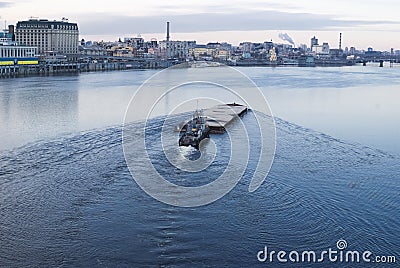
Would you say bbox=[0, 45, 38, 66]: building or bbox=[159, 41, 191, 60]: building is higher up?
bbox=[159, 41, 191, 60]: building

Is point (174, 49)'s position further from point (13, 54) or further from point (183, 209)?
point (183, 209)

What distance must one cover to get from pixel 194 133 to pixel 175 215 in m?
2.19

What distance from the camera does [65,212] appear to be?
3.30 meters

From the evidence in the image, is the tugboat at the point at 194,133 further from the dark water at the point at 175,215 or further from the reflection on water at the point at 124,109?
the reflection on water at the point at 124,109

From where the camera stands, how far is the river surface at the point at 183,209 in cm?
279

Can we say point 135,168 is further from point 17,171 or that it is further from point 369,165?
point 369,165

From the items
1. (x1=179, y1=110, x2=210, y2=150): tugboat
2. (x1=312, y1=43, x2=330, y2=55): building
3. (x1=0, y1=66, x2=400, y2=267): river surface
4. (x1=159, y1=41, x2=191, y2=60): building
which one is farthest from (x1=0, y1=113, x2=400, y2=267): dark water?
(x1=312, y1=43, x2=330, y2=55): building

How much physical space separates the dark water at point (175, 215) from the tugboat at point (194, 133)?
0.68m

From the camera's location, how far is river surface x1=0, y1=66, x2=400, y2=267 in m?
2.79

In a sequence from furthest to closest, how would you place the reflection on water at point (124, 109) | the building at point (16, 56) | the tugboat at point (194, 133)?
the building at point (16, 56), the reflection on water at point (124, 109), the tugboat at point (194, 133)

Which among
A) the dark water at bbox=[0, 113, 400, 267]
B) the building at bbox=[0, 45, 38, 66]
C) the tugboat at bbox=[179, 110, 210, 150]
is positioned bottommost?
the dark water at bbox=[0, 113, 400, 267]

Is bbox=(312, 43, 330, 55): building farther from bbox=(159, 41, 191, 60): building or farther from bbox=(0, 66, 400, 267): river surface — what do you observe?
bbox=(0, 66, 400, 267): river surface

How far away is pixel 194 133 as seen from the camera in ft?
17.7

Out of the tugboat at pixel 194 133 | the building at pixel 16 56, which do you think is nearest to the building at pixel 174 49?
the building at pixel 16 56
